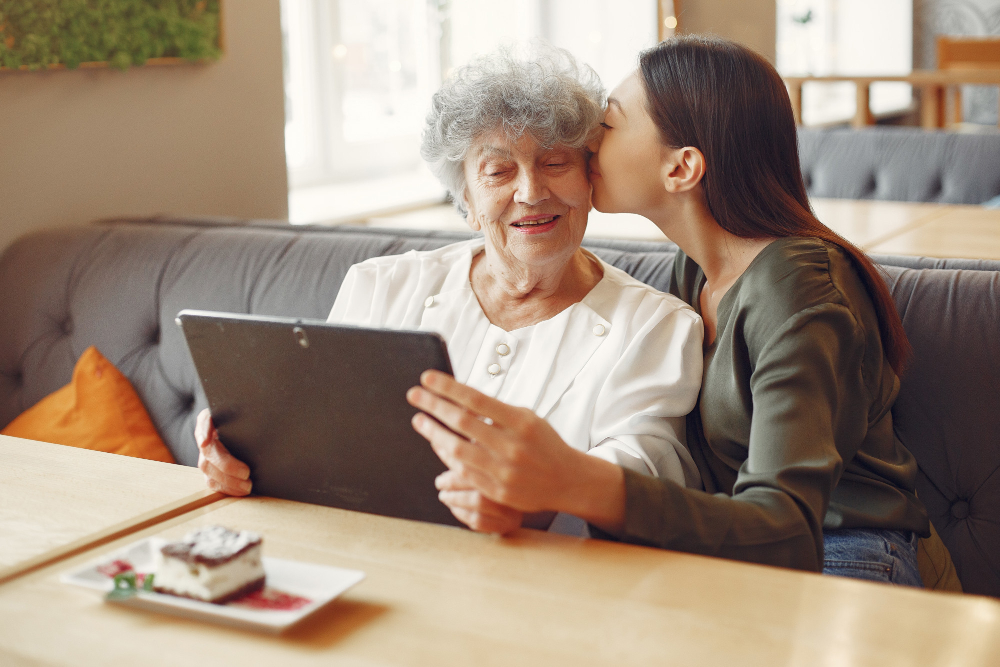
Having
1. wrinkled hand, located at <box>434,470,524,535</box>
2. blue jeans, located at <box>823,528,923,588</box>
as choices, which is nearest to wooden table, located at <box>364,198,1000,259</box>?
blue jeans, located at <box>823,528,923,588</box>

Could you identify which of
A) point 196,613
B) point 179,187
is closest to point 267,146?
point 179,187

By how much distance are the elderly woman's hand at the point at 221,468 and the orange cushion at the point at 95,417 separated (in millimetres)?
828

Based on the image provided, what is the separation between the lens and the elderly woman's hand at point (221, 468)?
1174mm

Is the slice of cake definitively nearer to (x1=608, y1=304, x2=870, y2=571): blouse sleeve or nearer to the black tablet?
the black tablet

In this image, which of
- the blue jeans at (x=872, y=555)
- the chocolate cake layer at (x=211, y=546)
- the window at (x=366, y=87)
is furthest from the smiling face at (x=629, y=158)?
the window at (x=366, y=87)

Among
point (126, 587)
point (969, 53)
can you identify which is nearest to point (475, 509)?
point (126, 587)

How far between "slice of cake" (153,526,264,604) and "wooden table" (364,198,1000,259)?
138 centimetres

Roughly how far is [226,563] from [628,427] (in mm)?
625

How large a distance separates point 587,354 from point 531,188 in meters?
0.25

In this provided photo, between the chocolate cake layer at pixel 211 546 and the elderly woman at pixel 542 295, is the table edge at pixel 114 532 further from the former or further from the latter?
the elderly woman at pixel 542 295

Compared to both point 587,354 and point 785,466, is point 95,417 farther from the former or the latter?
point 785,466

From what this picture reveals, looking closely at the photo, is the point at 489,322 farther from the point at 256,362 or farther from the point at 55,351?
the point at 55,351

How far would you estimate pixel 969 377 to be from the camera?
1.44m

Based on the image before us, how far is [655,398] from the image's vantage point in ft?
4.46
